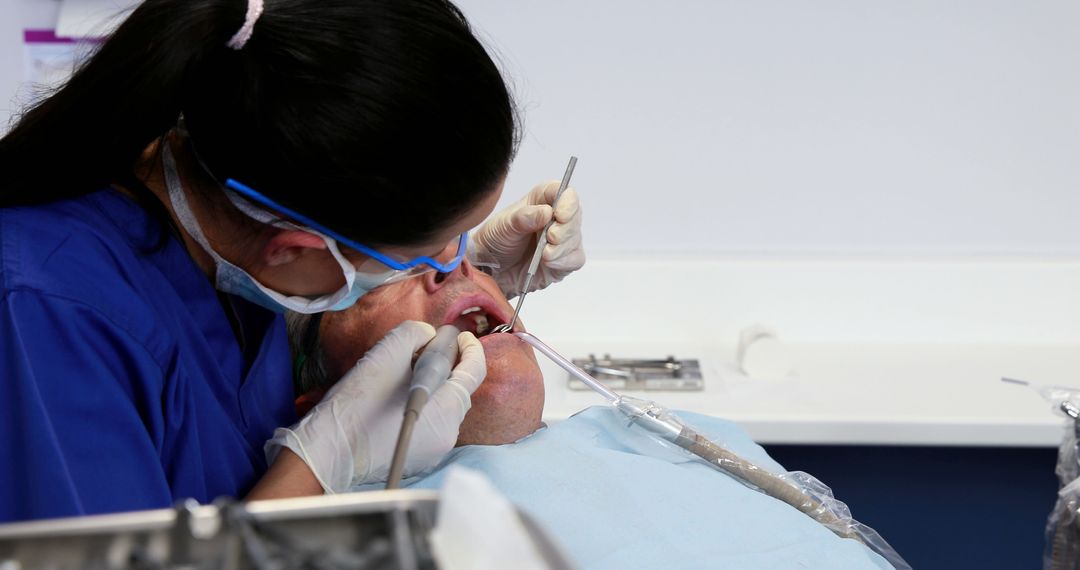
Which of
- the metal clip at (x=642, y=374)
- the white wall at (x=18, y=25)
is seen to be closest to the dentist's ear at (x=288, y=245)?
the metal clip at (x=642, y=374)

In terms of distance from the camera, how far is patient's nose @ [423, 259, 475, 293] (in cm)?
150

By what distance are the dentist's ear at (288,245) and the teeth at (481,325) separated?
544 millimetres

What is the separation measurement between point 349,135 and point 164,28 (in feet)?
0.67

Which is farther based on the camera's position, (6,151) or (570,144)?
(570,144)

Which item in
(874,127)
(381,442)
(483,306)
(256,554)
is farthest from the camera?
(874,127)

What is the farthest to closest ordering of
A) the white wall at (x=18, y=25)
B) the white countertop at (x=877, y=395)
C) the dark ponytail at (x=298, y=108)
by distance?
the white wall at (x=18, y=25), the white countertop at (x=877, y=395), the dark ponytail at (x=298, y=108)

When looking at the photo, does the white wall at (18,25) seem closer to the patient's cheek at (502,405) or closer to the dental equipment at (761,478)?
the patient's cheek at (502,405)

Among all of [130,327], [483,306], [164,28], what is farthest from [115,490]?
[483,306]

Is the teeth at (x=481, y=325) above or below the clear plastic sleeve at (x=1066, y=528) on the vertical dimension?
below

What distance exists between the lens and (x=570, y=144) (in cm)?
236

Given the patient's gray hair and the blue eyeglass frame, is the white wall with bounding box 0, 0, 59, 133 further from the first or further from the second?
the blue eyeglass frame

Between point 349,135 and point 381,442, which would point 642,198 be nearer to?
point 381,442

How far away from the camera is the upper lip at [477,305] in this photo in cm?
152

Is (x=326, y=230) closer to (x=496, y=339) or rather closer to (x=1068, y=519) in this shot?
(x=496, y=339)
